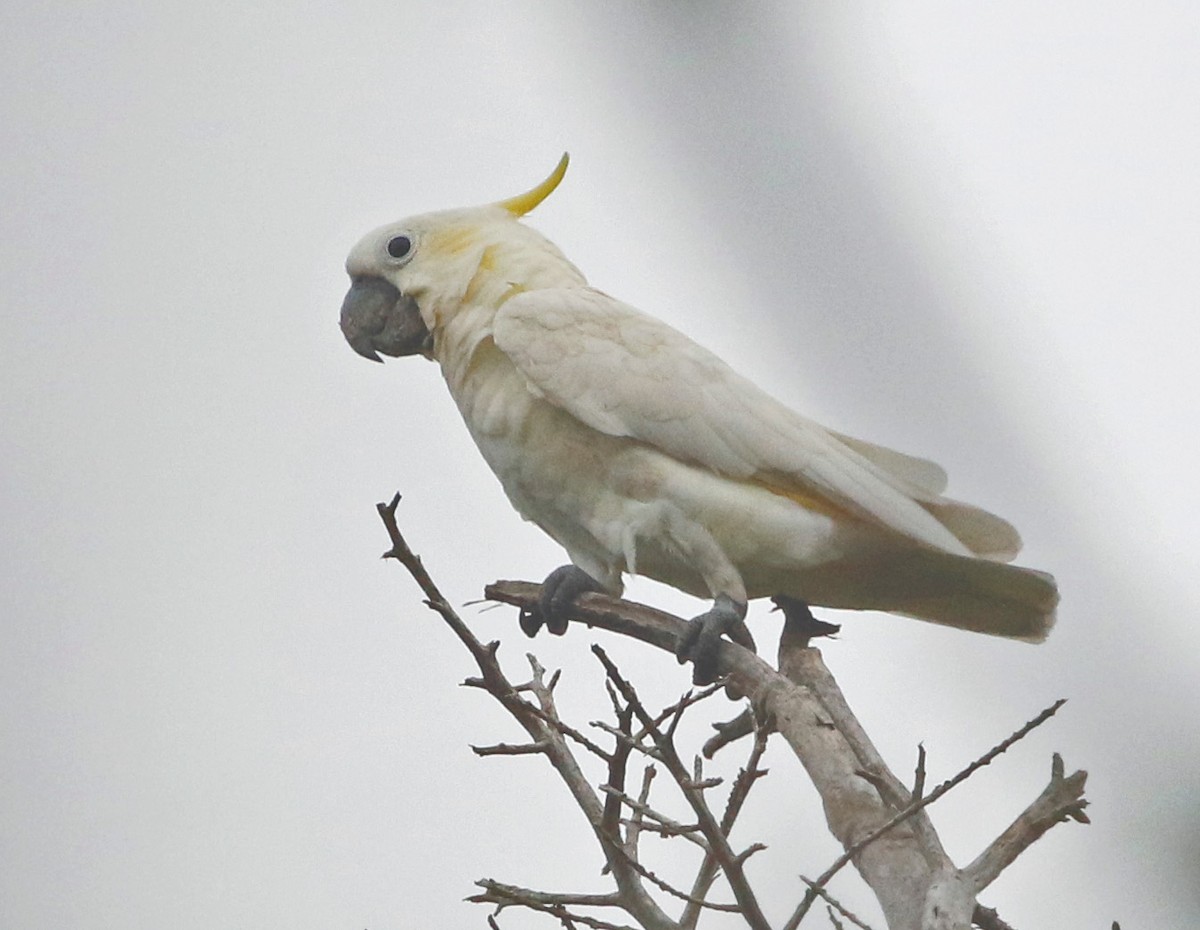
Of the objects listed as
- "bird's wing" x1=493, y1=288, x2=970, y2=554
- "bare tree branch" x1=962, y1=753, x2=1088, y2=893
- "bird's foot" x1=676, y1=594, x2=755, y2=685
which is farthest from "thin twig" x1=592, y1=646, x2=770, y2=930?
"bird's wing" x1=493, y1=288, x2=970, y2=554

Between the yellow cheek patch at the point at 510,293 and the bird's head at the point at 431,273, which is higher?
the bird's head at the point at 431,273

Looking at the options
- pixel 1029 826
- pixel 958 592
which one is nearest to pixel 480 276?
pixel 958 592

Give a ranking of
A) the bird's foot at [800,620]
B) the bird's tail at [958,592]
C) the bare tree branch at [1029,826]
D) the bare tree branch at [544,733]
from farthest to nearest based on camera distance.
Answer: the bird's foot at [800,620], the bird's tail at [958,592], the bare tree branch at [544,733], the bare tree branch at [1029,826]

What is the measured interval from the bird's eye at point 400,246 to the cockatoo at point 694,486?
0.97 feet

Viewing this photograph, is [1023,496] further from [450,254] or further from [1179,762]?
[450,254]

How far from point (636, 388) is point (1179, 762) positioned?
1.94 meters

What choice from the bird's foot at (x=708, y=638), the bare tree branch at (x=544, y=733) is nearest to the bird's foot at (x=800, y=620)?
the bird's foot at (x=708, y=638)

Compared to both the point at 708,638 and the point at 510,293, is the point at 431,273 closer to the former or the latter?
Result: the point at 510,293

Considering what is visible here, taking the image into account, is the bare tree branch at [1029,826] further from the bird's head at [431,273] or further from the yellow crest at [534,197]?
the yellow crest at [534,197]

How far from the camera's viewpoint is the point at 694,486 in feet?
9.04

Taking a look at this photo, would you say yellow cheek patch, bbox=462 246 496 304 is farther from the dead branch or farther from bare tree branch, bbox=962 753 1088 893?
bare tree branch, bbox=962 753 1088 893

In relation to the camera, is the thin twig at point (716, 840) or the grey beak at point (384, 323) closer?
the thin twig at point (716, 840)

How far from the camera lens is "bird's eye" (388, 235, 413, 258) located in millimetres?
3336

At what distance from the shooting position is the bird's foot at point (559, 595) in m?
2.90
